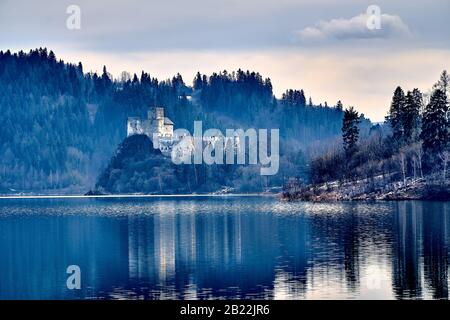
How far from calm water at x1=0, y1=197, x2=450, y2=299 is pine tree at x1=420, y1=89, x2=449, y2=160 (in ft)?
162

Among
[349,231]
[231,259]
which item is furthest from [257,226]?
[231,259]

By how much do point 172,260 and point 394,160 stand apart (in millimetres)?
110929

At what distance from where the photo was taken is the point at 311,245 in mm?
87688

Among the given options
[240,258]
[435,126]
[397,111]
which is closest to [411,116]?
[397,111]

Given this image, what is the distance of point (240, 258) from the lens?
80188 mm

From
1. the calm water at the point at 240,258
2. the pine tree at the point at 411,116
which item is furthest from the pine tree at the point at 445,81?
the calm water at the point at 240,258

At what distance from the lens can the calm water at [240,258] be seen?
205ft

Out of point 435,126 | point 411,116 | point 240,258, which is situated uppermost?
point 411,116

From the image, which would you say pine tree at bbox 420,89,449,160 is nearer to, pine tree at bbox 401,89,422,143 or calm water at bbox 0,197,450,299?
pine tree at bbox 401,89,422,143

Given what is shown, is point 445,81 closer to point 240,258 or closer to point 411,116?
point 411,116

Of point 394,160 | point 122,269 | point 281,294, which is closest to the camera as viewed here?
point 281,294

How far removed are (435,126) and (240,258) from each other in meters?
103
